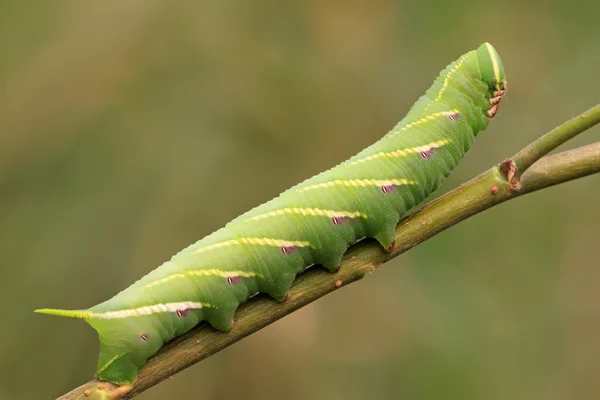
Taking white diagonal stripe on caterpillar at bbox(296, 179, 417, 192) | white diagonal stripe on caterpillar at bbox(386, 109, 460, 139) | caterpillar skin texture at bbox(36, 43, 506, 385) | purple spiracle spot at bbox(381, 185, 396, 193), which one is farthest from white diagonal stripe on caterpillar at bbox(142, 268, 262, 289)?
white diagonal stripe on caterpillar at bbox(386, 109, 460, 139)

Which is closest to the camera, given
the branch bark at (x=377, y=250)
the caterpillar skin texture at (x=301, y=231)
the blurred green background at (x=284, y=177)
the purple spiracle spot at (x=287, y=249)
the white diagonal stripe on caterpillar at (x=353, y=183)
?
the branch bark at (x=377, y=250)

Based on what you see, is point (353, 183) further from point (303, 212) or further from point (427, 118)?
point (427, 118)

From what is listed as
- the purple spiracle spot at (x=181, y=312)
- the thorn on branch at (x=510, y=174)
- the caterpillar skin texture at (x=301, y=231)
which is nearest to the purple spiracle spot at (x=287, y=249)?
the caterpillar skin texture at (x=301, y=231)

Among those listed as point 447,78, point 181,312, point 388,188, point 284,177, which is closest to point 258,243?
point 181,312

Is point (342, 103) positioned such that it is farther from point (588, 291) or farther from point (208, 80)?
point (588, 291)

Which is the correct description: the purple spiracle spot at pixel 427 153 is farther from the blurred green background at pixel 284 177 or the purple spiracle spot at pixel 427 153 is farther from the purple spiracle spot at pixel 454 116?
the blurred green background at pixel 284 177

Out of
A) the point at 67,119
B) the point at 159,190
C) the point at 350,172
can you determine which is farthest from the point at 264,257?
the point at 67,119
